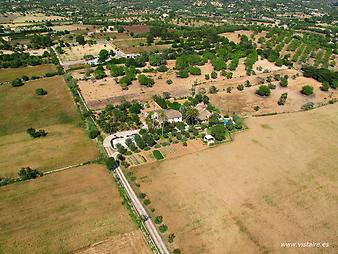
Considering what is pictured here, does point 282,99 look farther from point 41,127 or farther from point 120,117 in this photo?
point 41,127

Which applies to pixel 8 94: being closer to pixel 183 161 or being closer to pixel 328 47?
pixel 183 161

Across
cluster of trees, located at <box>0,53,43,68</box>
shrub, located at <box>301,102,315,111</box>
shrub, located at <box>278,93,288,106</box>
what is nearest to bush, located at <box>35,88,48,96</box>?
cluster of trees, located at <box>0,53,43,68</box>

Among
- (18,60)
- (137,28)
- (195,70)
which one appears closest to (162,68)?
(195,70)

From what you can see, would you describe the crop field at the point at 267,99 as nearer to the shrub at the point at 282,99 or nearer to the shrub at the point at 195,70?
the shrub at the point at 282,99

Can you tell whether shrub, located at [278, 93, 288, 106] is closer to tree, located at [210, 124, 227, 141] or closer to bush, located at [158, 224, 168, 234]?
tree, located at [210, 124, 227, 141]

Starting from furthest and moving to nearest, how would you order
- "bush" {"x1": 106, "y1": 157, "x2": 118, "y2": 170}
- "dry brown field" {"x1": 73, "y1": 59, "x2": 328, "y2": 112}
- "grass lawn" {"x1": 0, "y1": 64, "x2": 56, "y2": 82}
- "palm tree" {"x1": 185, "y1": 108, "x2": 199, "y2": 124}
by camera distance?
"grass lawn" {"x1": 0, "y1": 64, "x2": 56, "y2": 82} → "dry brown field" {"x1": 73, "y1": 59, "x2": 328, "y2": 112} → "palm tree" {"x1": 185, "y1": 108, "x2": 199, "y2": 124} → "bush" {"x1": 106, "y1": 157, "x2": 118, "y2": 170}

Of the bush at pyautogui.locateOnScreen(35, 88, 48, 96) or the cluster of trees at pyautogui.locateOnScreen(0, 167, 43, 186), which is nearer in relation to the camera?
the cluster of trees at pyautogui.locateOnScreen(0, 167, 43, 186)

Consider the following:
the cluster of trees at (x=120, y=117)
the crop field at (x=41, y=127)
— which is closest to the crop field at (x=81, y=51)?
the crop field at (x=41, y=127)
